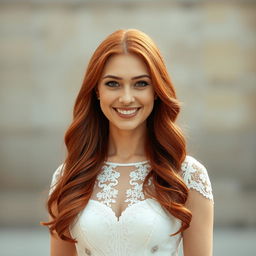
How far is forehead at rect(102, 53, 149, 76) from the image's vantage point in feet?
10.6

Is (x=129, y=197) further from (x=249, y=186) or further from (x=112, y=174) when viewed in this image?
(x=249, y=186)

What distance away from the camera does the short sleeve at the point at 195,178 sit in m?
3.30

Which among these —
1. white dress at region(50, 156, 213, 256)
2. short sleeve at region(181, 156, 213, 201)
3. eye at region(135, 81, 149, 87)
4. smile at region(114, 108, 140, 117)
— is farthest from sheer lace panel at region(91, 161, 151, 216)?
eye at region(135, 81, 149, 87)

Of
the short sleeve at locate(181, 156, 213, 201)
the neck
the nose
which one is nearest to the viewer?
the nose

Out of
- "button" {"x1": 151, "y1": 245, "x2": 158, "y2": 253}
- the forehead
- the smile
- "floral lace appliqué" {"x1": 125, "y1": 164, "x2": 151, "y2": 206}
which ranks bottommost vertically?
"button" {"x1": 151, "y1": 245, "x2": 158, "y2": 253}

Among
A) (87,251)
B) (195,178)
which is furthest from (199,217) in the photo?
(87,251)

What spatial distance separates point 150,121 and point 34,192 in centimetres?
671

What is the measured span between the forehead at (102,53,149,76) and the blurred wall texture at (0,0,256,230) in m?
6.34

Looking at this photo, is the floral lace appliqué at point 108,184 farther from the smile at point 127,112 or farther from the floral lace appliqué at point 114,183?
the smile at point 127,112

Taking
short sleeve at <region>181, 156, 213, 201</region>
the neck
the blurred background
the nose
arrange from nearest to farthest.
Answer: the nose → short sleeve at <region>181, 156, 213, 201</region> → the neck → the blurred background

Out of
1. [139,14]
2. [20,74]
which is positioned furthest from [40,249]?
[139,14]

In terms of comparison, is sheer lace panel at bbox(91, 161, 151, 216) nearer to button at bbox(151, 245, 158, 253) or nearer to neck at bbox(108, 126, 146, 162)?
neck at bbox(108, 126, 146, 162)

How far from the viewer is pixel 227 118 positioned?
9742 millimetres

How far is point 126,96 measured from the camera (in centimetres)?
320
